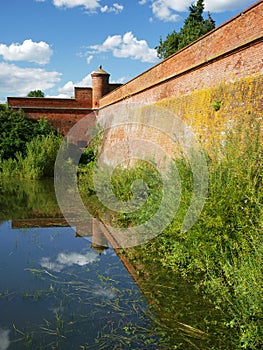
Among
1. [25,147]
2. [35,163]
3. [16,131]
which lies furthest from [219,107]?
[16,131]

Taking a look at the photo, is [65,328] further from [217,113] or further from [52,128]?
[52,128]

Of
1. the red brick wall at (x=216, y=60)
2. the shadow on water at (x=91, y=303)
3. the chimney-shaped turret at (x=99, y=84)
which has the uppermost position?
the chimney-shaped turret at (x=99, y=84)

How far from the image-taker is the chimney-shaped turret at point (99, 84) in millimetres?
21469

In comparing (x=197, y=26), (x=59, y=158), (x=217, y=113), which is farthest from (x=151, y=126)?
(x=197, y=26)

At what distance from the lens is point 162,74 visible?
11.0 metres

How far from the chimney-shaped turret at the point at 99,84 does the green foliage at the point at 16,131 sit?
124 inches

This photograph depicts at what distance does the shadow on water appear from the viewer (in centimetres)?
367

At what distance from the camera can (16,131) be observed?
60.4ft

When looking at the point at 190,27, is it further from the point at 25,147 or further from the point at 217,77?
the point at 217,77

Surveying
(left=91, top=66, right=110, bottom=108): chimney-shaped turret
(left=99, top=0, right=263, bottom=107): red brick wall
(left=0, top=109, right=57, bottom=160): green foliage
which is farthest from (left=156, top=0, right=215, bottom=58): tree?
(left=99, top=0, right=263, bottom=107): red brick wall

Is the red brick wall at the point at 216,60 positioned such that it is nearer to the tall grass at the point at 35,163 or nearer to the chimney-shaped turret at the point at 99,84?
the tall grass at the point at 35,163

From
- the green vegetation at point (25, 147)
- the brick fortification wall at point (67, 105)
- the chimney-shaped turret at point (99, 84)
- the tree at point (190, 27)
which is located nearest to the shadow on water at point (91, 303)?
the green vegetation at point (25, 147)

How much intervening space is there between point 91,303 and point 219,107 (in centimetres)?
486

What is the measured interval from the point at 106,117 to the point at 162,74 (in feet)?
26.6
